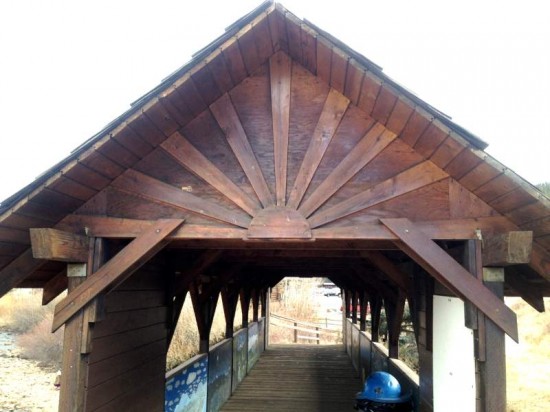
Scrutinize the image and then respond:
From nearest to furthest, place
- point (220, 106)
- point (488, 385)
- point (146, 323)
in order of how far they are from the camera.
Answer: point (488, 385) → point (220, 106) → point (146, 323)

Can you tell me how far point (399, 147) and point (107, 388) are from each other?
305 cm

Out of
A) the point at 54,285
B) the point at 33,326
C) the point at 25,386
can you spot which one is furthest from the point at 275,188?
the point at 33,326

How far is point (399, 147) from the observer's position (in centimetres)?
330

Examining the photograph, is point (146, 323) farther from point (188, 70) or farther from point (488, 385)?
point (488, 385)

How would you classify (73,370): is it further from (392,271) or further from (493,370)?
(392,271)

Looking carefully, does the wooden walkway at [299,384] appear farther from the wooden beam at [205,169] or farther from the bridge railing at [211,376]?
the wooden beam at [205,169]

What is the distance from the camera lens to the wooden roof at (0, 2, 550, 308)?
3002mm

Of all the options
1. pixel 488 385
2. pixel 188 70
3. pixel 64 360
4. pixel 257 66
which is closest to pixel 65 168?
pixel 188 70

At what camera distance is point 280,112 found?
11.2 feet

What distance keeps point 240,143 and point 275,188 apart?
45 cm

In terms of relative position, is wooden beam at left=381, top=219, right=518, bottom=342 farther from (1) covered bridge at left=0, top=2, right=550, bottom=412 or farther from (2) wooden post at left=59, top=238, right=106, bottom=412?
(2) wooden post at left=59, top=238, right=106, bottom=412

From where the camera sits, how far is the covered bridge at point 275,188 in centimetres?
295

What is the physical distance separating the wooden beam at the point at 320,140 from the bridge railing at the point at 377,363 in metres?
2.94

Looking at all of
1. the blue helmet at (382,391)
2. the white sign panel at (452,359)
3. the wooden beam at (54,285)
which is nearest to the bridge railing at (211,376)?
the wooden beam at (54,285)
